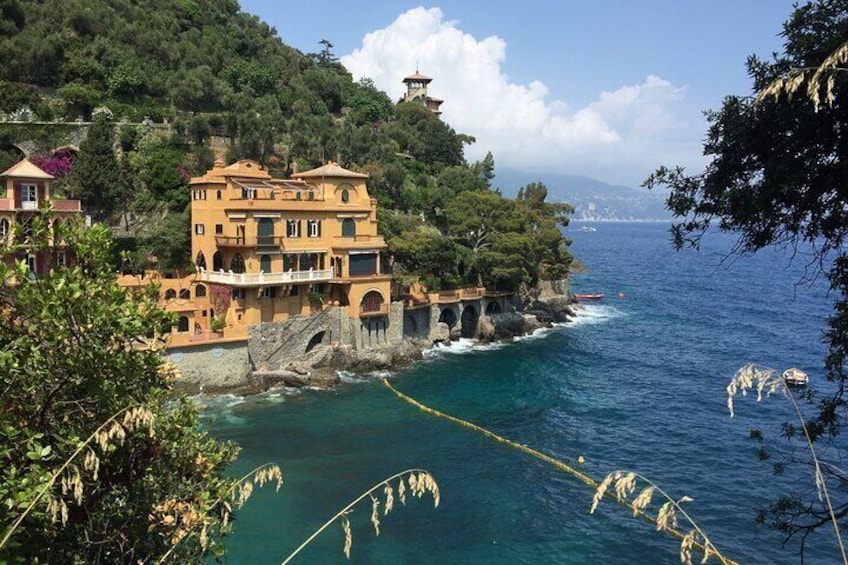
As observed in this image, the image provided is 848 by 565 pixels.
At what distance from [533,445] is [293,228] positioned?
843 inches

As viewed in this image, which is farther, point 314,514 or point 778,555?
point 314,514

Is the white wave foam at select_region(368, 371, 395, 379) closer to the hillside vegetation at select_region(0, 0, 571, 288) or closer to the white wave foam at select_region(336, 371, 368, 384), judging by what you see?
the white wave foam at select_region(336, 371, 368, 384)

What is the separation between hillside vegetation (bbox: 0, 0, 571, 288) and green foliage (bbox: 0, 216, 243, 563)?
3627 centimetres

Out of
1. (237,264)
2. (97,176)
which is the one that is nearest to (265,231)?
(237,264)

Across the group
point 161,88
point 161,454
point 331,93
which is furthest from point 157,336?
point 331,93

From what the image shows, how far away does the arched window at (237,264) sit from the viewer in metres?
40.1

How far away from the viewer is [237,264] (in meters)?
40.3

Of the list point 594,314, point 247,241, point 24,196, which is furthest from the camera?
point 594,314

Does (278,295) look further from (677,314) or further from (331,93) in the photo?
(331,93)

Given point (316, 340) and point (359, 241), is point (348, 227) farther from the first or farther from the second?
point (316, 340)

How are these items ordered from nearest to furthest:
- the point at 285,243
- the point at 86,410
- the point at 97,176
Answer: the point at 86,410 → the point at 285,243 → the point at 97,176

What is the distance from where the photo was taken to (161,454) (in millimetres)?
10500

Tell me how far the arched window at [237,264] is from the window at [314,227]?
201 inches

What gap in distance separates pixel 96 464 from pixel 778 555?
2280 centimetres
